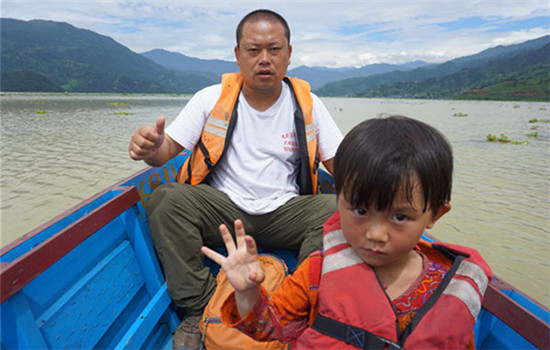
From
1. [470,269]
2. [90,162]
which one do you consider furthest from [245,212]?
[90,162]

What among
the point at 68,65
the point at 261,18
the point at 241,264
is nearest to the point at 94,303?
Result: the point at 241,264

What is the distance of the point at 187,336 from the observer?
197 cm

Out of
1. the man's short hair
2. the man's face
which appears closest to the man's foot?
the man's face

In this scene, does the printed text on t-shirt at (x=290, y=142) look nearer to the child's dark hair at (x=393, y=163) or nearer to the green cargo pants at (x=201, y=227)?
the green cargo pants at (x=201, y=227)

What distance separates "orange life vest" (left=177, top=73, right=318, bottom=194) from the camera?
255 cm

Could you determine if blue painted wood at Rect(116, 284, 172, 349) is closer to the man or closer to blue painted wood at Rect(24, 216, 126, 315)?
the man

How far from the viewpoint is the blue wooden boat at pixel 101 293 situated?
1.27 metres

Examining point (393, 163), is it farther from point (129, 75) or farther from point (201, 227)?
point (129, 75)

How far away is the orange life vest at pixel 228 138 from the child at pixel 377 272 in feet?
4.62

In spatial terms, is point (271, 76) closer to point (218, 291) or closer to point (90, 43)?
point (218, 291)

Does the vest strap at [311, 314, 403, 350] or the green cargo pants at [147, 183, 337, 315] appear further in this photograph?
the green cargo pants at [147, 183, 337, 315]

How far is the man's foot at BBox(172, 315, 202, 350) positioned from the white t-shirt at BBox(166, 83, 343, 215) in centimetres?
85

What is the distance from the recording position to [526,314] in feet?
4.20

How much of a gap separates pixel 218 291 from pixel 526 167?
888 cm
